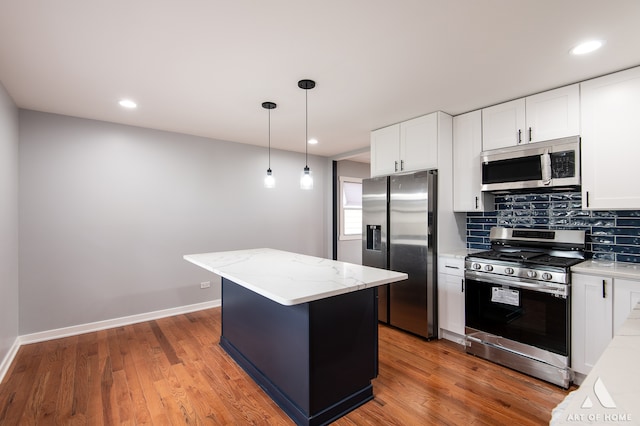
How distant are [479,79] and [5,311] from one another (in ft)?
14.7

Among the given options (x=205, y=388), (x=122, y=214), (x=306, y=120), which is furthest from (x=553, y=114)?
(x=122, y=214)

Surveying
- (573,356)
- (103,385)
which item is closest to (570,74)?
(573,356)

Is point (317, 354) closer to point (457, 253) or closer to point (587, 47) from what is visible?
point (457, 253)

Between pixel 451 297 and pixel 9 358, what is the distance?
414cm

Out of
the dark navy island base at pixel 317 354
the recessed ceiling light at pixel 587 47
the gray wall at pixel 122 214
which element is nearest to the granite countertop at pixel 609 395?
the dark navy island base at pixel 317 354

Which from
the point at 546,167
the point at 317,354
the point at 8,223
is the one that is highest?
the point at 546,167

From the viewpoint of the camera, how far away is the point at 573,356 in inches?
91.7

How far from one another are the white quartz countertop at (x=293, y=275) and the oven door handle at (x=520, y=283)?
3.37 feet

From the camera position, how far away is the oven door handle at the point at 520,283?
92.3 inches

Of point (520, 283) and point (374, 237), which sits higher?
point (374, 237)

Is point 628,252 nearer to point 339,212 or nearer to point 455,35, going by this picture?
point 455,35

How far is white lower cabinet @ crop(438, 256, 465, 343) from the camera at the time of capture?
3027 mm

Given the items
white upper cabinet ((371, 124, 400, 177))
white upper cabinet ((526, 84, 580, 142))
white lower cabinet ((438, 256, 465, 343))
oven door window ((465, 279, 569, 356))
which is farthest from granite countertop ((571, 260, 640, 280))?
white upper cabinet ((371, 124, 400, 177))

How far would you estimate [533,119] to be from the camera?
2732mm
